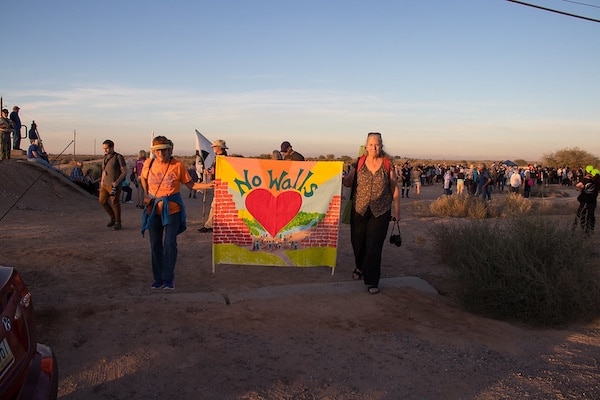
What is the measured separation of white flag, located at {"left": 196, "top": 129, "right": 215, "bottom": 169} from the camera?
1162 cm

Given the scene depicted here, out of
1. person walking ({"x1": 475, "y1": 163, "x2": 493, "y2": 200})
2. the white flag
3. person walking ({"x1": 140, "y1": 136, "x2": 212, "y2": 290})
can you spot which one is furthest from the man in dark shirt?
person walking ({"x1": 475, "y1": 163, "x2": 493, "y2": 200})

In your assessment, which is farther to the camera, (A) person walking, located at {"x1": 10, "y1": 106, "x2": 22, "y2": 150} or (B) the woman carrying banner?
(A) person walking, located at {"x1": 10, "y1": 106, "x2": 22, "y2": 150}

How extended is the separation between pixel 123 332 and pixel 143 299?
0.92 m

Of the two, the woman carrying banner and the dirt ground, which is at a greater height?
the woman carrying banner

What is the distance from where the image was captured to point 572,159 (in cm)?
6078

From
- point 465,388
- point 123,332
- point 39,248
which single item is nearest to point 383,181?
point 465,388

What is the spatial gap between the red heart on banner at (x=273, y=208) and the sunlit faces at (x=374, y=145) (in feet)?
4.15

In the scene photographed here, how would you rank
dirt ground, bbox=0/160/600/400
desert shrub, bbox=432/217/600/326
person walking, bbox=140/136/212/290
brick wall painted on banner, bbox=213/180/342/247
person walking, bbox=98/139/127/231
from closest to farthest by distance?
dirt ground, bbox=0/160/600/400
desert shrub, bbox=432/217/600/326
person walking, bbox=140/136/212/290
brick wall painted on banner, bbox=213/180/342/247
person walking, bbox=98/139/127/231

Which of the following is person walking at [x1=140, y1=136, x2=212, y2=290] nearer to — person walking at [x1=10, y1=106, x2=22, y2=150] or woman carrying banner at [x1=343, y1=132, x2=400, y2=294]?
woman carrying banner at [x1=343, y1=132, x2=400, y2=294]

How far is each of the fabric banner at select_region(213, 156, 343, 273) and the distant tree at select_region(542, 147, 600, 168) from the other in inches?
2338

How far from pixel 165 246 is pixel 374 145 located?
2.66m

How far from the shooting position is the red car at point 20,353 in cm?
248

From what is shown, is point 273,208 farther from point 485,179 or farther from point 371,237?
point 485,179

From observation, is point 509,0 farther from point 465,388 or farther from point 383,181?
point 465,388
